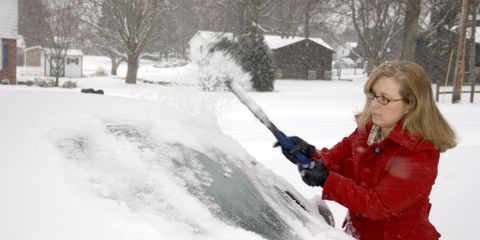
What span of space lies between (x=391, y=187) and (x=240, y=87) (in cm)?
82

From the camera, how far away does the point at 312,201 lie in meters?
2.48

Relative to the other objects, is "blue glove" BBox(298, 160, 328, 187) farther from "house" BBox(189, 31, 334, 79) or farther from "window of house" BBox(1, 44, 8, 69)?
"house" BBox(189, 31, 334, 79)

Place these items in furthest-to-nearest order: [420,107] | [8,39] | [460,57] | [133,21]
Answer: [133,21] < [8,39] < [460,57] < [420,107]

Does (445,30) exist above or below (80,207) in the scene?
above

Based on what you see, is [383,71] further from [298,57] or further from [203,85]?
[298,57]

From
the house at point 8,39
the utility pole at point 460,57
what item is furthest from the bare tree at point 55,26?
the utility pole at point 460,57

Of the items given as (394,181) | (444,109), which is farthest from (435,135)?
(444,109)

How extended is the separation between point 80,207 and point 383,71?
5.09ft

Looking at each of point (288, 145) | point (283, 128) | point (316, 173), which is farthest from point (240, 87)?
point (283, 128)

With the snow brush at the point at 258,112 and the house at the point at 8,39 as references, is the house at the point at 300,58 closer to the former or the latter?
the house at the point at 8,39

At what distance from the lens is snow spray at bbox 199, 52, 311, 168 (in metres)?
2.24

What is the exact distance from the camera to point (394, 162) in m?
2.18

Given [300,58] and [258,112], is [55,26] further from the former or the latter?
[258,112]

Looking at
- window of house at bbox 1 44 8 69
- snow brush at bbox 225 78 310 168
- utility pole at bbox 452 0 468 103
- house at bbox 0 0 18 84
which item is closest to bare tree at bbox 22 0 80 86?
house at bbox 0 0 18 84
